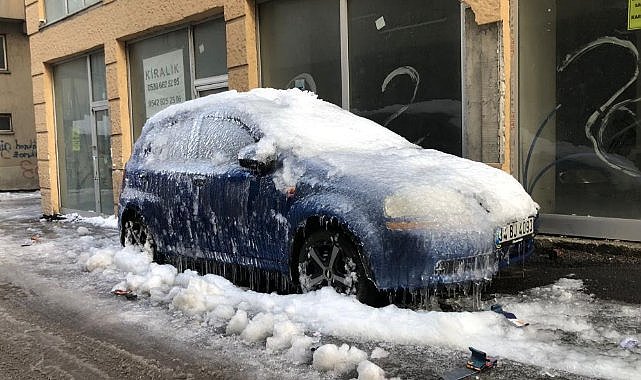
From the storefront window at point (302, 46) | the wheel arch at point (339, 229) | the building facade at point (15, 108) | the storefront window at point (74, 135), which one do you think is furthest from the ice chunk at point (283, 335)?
the building facade at point (15, 108)

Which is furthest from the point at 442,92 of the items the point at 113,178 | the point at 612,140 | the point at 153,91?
the point at 113,178

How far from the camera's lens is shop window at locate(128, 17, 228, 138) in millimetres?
10320

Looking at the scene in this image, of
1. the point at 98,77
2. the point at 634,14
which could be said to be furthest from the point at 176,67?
the point at 634,14

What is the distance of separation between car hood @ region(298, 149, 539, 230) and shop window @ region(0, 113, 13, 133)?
22914 mm

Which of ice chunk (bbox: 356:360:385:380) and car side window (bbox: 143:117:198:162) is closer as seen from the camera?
ice chunk (bbox: 356:360:385:380)

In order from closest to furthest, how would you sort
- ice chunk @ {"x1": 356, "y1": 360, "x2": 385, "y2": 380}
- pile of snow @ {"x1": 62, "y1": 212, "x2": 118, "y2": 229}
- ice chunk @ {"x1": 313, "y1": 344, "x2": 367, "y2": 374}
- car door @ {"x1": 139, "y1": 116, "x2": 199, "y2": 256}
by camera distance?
1. ice chunk @ {"x1": 356, "y1": 360, "x2": 385, "y2": 380}
2. ice chunk @ {"x1": 313, "y1": 344, "x2": 367, "y2": 374}
3. car door @ {"x1": 139, "y1": 116, "x2": 199, "y2": 256}
4. pile of snow @ {"x1": 62, "y1": 212, "x2": 118, "y2": 229}

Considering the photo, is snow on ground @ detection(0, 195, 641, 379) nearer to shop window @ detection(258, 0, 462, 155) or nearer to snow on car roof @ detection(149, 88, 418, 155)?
snow on car roof @ detection(149, 88, 418, 155)

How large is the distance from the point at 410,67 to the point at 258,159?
3.51 metres

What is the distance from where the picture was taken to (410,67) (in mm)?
7719

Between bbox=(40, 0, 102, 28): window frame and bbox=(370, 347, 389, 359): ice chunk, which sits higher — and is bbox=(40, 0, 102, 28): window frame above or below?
above

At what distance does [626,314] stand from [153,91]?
31.6 feet

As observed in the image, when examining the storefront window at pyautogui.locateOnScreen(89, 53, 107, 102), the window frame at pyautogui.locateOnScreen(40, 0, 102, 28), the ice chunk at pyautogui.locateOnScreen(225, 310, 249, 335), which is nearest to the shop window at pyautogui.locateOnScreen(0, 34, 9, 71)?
the window frame at pyautogui.locateOnScreen(40, 0, 102, 28)

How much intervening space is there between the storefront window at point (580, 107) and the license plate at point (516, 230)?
2.16m

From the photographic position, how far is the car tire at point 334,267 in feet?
14.2
